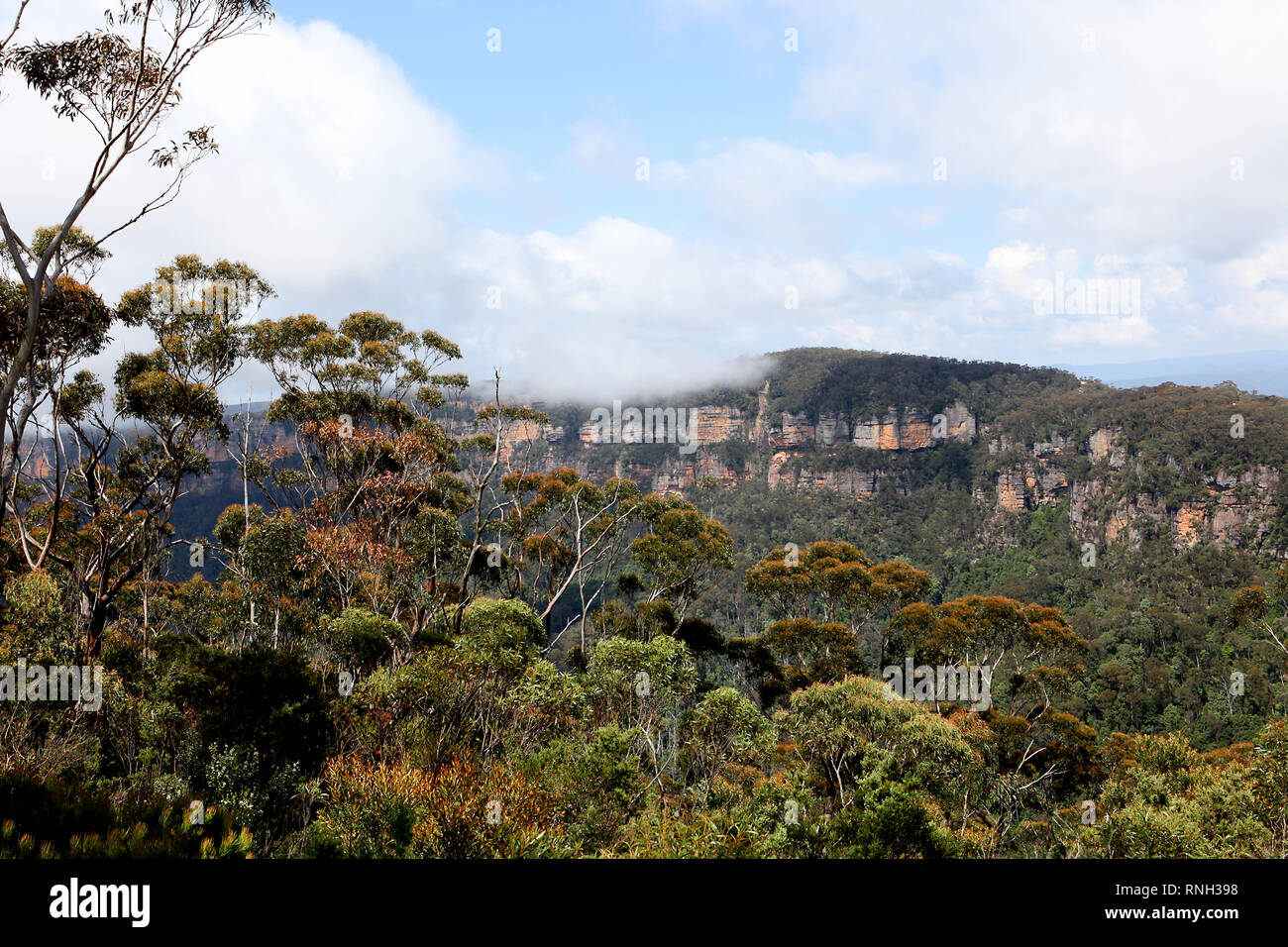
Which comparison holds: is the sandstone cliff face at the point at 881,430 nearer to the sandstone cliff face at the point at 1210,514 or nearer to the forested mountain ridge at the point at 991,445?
the forested mountain ridge at the point at 991,445

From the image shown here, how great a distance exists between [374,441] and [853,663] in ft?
52.6

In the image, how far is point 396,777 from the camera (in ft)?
22.3

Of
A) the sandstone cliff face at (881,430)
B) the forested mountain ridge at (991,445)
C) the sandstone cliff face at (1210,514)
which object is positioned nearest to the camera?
the sandstone cliff face at (1210,514)

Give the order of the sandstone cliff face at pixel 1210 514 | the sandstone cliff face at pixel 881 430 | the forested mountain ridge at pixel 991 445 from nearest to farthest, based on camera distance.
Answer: the sandstone cliff face at pixel 1210 514
the forested mountain ridge at pixel 991 445
the sandstone cliff face at pixel 881 430

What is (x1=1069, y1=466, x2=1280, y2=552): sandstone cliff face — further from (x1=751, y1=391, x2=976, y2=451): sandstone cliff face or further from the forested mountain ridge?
(x1=751, y1=391, x2=976, y2=451): sandstone cliff face

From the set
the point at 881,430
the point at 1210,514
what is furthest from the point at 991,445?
the point at 1210,514

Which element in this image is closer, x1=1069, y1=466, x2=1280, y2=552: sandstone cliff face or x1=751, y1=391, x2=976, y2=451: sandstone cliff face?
x1=1069, y1=466, x2=1280, y2=552: sandstone cliff face

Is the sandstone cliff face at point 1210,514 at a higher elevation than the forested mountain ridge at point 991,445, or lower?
lower

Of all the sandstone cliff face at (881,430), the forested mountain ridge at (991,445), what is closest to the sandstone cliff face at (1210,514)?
the forested mountain ridge at (991,445)

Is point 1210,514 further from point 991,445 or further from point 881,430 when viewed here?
point 881,430

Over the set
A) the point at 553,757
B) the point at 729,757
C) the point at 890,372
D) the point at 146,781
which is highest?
the point at 890,372

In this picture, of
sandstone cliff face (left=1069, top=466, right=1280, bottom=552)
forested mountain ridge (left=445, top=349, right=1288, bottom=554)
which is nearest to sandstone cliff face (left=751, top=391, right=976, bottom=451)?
forested mountain ridge (left=445, top=349, right=1288, bottom=554)
